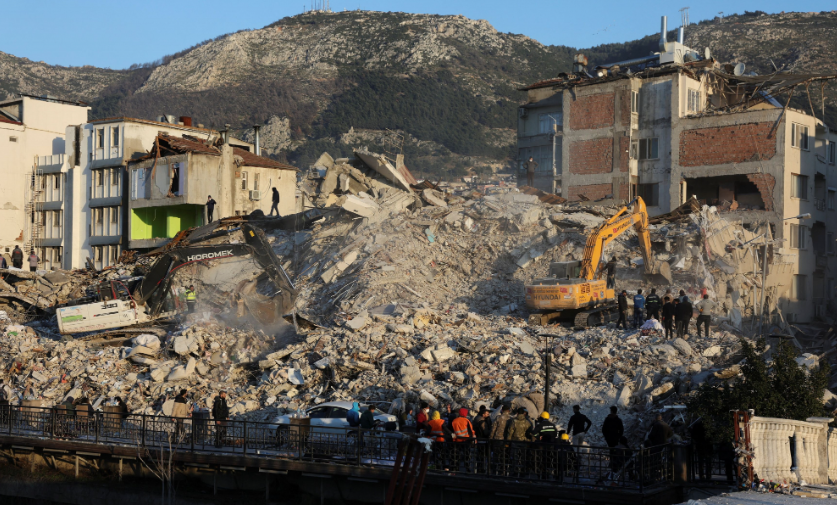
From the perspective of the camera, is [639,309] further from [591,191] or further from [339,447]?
[591,191]

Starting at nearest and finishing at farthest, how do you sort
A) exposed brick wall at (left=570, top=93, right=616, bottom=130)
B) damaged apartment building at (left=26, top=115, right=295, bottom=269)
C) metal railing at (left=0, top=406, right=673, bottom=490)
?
metal railing at (left=0, top=406, right=673, bottom=490), damaged apartment building at (left=26, top=115, right=295, bottom=269), exposed brick wall at (left=570, top=93, right=616, bottom=130)

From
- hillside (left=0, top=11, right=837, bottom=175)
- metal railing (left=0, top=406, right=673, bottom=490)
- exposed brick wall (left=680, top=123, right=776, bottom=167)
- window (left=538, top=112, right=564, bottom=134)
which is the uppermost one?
hillside (left=0, top=11, right=837, bottom=175)

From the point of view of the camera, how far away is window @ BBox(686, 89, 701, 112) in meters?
44.1

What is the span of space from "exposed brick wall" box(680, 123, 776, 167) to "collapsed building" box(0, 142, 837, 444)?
485cm

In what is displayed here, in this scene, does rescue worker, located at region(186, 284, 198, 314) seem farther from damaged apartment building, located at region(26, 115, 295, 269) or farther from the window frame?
the window frame

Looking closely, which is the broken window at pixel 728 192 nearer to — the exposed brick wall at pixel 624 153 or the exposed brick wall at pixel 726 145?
the exposed brick wall at pixel 726 145

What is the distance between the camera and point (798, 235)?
133 feet

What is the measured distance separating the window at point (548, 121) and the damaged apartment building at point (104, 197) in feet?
60.4

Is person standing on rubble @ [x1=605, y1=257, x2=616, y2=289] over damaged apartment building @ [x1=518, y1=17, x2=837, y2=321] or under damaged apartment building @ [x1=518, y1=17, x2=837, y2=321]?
under

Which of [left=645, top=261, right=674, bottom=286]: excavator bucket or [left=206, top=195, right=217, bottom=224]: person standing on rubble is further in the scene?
[left=206, top=195, right=217, bottom=224]: person standing on rubble

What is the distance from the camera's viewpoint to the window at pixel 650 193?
1761 inches

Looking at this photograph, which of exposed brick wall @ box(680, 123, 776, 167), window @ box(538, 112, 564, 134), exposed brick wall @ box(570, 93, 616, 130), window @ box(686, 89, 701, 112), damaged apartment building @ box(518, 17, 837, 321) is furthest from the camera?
window @ box(538, 112, 564, 134)

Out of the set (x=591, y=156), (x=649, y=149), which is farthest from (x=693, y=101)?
(x=591, y=156)

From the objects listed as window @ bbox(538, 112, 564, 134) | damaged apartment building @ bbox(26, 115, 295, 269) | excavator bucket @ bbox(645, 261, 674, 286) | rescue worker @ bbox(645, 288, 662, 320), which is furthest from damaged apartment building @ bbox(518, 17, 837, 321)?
damaged apartment building @ bbox(26, 115, 295, 269)
